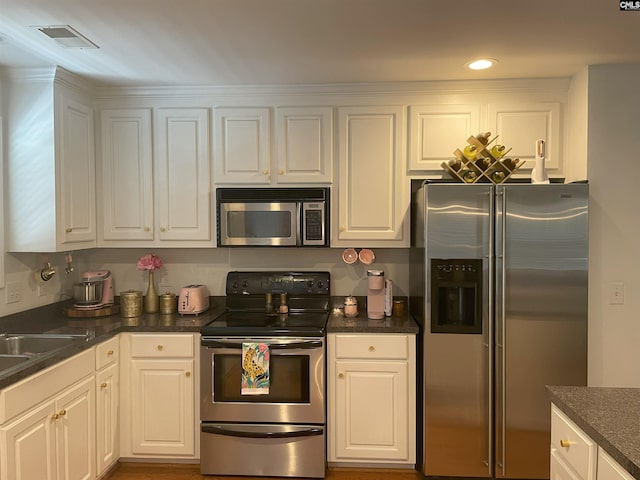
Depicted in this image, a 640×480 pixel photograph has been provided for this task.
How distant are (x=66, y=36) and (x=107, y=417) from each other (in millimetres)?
1993

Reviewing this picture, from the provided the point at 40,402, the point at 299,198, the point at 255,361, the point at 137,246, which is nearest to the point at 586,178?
the point at 299,198

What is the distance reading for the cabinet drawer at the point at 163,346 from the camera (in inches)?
118

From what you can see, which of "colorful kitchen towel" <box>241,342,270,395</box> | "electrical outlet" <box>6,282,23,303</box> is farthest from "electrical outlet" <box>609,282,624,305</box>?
"electrical outlet" <box>6,282,23,303</box>

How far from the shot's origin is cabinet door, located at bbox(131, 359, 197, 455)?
3010 millimetres

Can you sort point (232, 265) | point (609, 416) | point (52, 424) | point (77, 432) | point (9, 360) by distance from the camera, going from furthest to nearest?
point (232, 265), point (77, 432), point (9, 360), point (52, 424), point (609, 416)

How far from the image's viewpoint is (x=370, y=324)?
3.04 metres

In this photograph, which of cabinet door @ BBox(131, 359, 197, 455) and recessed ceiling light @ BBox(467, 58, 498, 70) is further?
cabinet door @ BBox(131, 359, 197, 455)

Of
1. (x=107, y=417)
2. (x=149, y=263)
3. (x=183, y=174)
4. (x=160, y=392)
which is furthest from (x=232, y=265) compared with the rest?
(x=107, y=417)

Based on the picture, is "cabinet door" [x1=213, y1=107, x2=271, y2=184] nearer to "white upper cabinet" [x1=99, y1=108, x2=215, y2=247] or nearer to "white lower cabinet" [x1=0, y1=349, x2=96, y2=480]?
"white upper cabinet" [x1=99, y1=108, x2=215, y2=247]

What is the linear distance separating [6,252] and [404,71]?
8.25 ft

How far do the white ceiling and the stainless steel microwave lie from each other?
2.32 ft

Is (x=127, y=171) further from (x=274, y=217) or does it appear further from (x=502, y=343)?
(x=502, y=343)

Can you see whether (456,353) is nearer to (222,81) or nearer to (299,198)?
(299,198)

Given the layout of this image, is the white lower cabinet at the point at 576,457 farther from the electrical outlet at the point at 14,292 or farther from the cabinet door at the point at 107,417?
the electrical outlet at the point at 14,292
